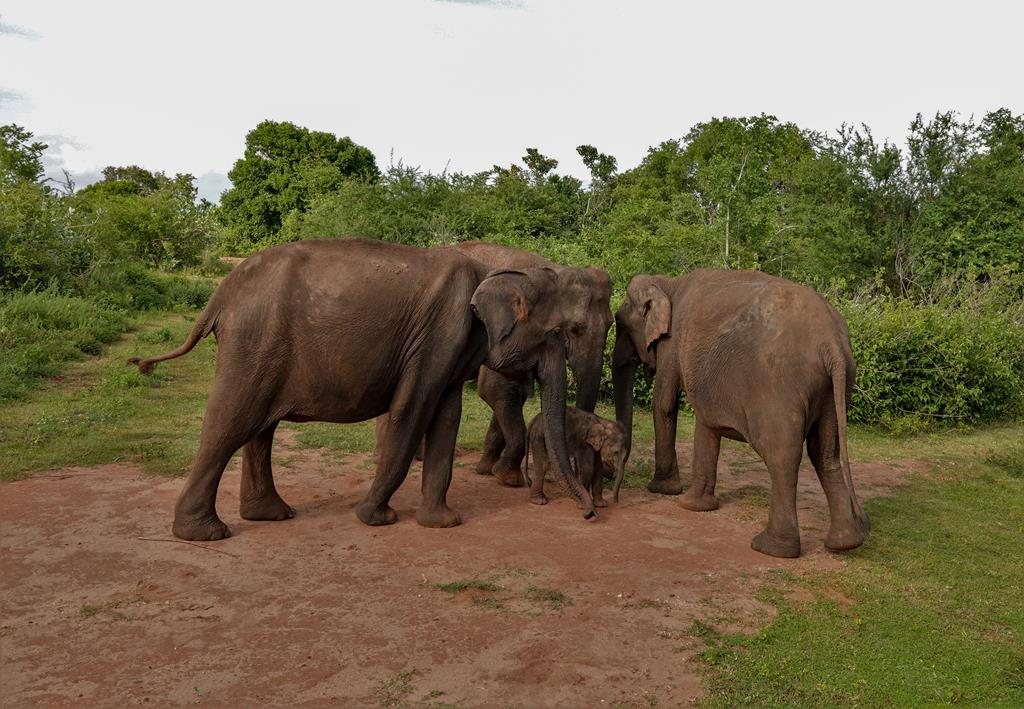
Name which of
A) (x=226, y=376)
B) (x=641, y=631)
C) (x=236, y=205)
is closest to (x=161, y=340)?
(x=226, y=376)

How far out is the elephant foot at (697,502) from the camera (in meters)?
8.39

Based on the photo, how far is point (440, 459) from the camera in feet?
25.3

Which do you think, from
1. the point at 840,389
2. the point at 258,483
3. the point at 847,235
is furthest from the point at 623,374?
the point at 847,235

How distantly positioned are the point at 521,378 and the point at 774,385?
234cm

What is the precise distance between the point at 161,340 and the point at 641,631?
14495 mm

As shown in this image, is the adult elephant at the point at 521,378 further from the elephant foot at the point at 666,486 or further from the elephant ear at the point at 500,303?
the elephant foot at the point at 666,486

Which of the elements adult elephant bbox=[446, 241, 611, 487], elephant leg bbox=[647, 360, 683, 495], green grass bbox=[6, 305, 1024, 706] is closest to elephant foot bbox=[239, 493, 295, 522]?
green grass bbox=[6, 305, 1024, 706]

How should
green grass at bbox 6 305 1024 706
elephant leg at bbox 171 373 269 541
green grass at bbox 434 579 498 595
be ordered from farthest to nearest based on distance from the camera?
1. elephant leg at bbox 171 373 269 541
2. green grass at bbox 434 579 498 595
3. green grass at bbox 6 305 1024 706

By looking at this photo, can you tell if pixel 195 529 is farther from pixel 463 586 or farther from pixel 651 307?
pixel 651 307

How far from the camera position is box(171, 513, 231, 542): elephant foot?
273 inches

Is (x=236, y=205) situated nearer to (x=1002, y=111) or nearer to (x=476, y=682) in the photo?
(x=1002, y=111)

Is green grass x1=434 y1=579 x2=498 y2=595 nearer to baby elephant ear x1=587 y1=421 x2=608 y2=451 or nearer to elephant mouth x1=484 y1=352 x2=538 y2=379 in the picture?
elephant mouth x1=484 y1=352 x2=538 y2=379

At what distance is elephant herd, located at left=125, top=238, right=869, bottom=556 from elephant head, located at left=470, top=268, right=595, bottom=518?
0.01 meters

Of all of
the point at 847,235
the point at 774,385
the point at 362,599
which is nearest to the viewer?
the point at 362,599
